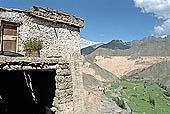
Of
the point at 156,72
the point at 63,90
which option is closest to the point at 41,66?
the point at 63,90

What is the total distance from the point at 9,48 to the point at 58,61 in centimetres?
474

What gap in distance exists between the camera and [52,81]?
5.36 m

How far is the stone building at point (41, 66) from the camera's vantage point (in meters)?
5.12

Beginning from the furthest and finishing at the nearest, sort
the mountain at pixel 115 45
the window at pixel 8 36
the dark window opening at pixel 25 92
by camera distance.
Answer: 1. the mountain at pixel 115 45
2. the window at pixel 8 36
3. the dark window opening at pixel 25 92

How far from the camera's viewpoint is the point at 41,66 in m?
4.89

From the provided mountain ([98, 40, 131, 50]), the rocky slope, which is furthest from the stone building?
mountain ([98, 40, 131, 50])

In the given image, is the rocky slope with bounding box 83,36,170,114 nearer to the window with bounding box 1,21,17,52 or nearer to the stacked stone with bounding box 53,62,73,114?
the window with bounding box 1,21,17,52

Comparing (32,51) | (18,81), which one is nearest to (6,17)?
(32,51)

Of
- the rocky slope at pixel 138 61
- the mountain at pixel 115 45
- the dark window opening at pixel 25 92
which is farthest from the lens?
the mountain at pixel 115 45

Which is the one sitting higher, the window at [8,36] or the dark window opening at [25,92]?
the window at [8,36]

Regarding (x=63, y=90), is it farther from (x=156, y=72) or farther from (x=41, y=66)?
(x=156, y=72)

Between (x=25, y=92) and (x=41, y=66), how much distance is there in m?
2.83

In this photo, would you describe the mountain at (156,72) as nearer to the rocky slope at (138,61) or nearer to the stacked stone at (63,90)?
the rocky slope at (138,61)

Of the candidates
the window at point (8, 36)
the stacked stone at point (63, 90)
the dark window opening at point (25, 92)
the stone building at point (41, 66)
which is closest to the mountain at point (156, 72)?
the stone building at point (41, 66)
